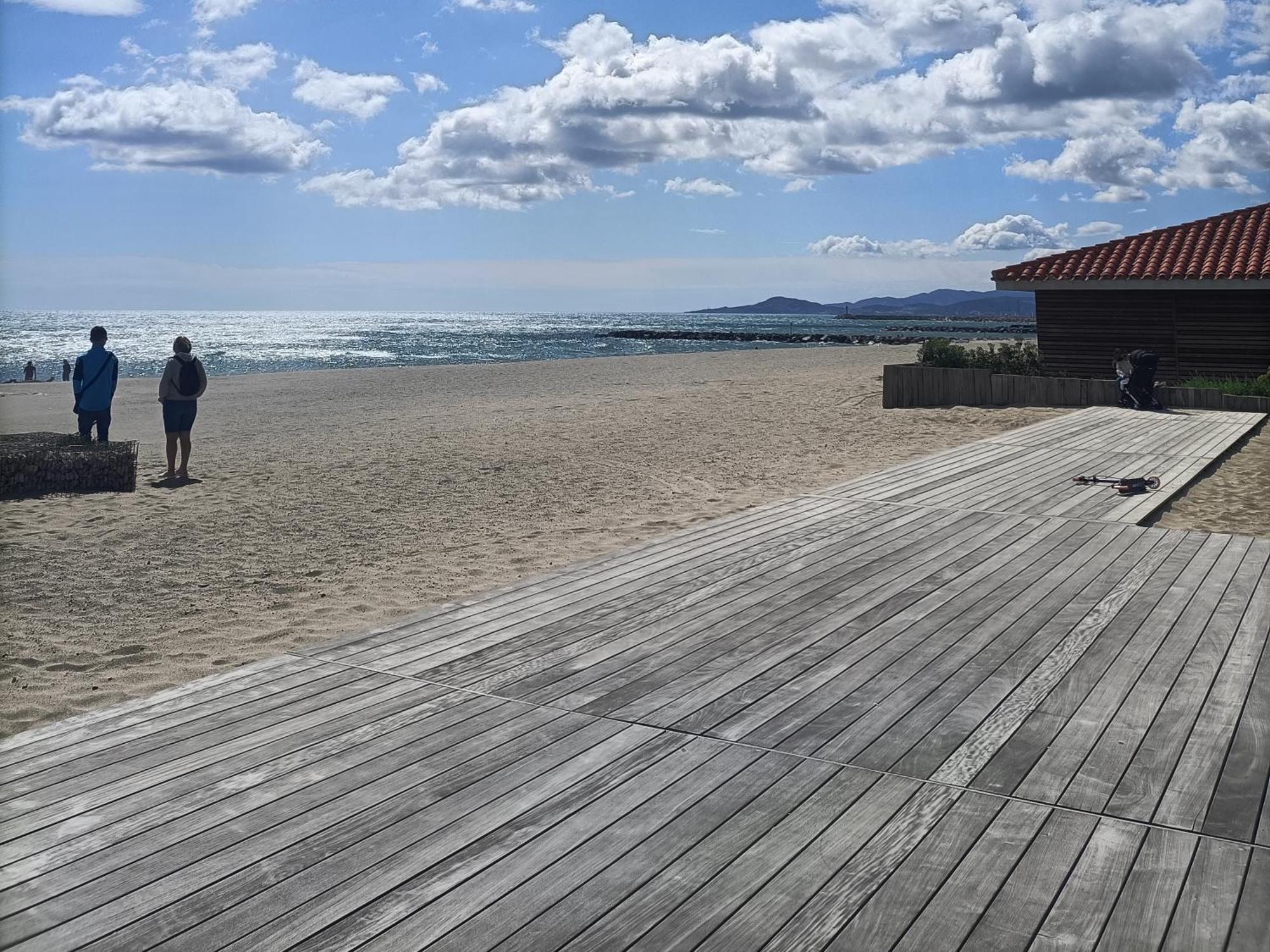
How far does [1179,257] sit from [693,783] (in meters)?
18.2

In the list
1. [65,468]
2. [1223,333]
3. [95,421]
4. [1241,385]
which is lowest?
[65,468]

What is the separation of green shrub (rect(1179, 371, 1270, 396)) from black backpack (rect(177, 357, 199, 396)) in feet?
46.1

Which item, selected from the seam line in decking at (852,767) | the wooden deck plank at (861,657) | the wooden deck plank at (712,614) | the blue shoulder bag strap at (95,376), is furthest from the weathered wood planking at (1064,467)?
the blue shoulder bag strap at (95,376)

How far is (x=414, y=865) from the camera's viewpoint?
2.78 m

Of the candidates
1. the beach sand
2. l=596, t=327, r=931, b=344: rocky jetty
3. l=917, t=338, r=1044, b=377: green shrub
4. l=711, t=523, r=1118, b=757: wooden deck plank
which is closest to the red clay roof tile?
l=917, t=338, r=1044, b=377: green shrub

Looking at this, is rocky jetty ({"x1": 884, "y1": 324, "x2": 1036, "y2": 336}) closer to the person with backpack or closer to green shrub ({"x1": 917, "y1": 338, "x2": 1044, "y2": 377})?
green shrub ({"x1": 917, "y1": 338, "x2": 1044, "y2": 377})

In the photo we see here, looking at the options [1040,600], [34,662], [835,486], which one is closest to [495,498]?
[835,486]

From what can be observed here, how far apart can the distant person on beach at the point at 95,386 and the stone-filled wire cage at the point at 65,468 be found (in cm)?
50

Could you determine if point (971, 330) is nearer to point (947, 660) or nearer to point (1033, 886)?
point (947, 660)

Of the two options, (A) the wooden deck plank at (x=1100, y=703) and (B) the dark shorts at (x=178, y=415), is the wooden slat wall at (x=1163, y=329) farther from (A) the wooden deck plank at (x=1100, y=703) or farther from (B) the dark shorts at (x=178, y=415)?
(B) the dark shorts at (x=178, y=415)

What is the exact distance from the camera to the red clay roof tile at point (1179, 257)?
56.7 ft

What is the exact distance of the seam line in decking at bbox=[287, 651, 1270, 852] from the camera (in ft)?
9.67

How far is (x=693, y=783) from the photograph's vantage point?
3271 mm

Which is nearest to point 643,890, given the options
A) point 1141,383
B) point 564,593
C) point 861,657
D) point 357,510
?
point 861,657
